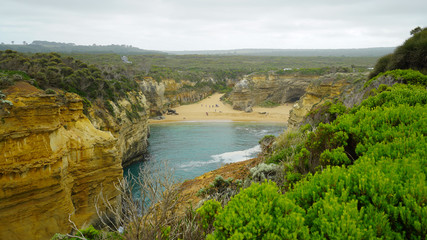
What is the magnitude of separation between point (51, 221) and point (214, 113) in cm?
4296

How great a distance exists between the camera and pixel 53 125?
11938 mm

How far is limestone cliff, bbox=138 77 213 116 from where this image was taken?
164ft

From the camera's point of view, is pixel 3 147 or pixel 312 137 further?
pixel 3 147

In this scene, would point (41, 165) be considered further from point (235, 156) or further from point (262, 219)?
point (235, 156)

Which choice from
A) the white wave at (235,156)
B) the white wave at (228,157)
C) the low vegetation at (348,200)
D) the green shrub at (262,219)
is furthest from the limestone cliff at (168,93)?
the green shrub at (262,219)

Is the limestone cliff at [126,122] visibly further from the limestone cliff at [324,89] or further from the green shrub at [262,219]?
the limestone cliff at [324,89]

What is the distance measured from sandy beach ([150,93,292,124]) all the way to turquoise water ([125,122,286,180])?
335 centimetres

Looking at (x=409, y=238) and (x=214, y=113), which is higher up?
(x=409, y=238)

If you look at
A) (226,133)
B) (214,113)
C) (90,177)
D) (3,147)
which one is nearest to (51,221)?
(90,177)

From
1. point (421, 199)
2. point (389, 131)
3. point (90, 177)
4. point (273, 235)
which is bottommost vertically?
point (90, 177)

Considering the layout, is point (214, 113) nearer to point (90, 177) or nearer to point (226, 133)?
point (226, 133)

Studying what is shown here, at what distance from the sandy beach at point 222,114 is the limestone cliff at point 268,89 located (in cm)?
208

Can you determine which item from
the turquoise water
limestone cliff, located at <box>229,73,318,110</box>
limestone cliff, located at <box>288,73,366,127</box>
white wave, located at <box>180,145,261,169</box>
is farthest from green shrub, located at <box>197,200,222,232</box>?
limestone cliff, located at <box>229,73,318,110</box>

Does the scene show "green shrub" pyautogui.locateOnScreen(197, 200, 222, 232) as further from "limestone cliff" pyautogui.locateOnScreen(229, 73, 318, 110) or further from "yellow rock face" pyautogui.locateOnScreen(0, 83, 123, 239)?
"limestone cliff" pyautogui.locateOnScreen(229, 73, 318, 110)
